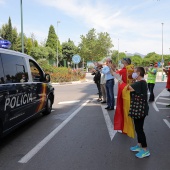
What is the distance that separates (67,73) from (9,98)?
70.1 feet

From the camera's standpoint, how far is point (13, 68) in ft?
18.0

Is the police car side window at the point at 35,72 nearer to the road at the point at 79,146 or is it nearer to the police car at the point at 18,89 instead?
the police car at the point at 18,89

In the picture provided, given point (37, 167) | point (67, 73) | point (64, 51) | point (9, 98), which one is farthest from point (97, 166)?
point (64, 51)

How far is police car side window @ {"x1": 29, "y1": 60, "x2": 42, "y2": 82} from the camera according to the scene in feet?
22.6

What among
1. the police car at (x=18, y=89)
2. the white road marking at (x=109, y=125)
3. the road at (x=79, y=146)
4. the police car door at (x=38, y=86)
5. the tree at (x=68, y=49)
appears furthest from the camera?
the tree at (x=68, y=49)

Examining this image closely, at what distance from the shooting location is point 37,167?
408 cm

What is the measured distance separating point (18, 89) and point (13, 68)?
0.45 m

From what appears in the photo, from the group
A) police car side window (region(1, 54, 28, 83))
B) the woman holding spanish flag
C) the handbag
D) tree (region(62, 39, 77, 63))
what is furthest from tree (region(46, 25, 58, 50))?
the handbag

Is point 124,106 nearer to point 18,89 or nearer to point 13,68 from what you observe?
point 18,89

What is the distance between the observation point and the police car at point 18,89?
491cm

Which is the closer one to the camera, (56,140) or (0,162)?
(0,162)

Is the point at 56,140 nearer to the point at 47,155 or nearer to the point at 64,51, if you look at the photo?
the point at 47,155

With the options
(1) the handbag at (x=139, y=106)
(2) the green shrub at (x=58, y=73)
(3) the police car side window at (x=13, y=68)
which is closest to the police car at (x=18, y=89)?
(3) the police car side window at (x=13, y=68)

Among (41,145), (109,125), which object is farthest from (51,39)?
(41,145)
